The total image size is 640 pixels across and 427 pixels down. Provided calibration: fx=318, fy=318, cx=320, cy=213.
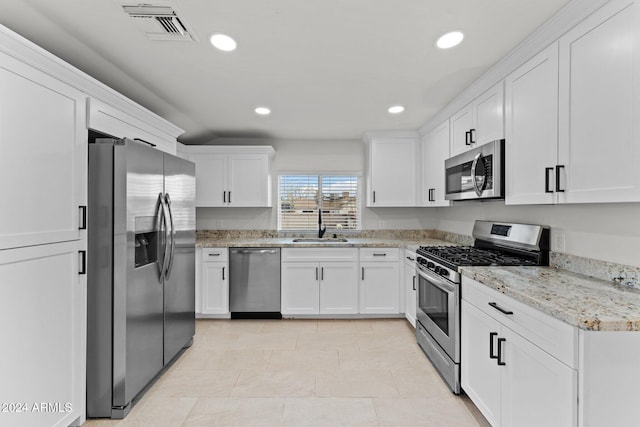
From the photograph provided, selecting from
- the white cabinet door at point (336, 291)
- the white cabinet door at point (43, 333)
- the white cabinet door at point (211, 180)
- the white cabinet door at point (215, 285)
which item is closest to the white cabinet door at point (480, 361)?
the white cabinet door at point (336, 291)

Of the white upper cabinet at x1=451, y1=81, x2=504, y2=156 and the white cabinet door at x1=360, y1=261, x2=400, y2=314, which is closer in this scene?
the white upper cabinet at x1=451, y1=81, x2=504, y2=156

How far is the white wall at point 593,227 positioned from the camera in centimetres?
167

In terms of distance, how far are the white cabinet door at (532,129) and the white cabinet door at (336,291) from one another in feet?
6.92

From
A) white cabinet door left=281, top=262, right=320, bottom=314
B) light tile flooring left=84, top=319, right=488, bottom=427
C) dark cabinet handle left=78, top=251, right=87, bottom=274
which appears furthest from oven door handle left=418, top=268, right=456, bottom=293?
dark cabinet handle left=78, top=251, right=87, bottom=274

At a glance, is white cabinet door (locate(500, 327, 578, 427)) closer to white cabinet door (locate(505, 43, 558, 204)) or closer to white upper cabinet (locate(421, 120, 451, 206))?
white cabinet door (locate(505, 43, 558, 204))

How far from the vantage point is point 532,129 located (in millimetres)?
1962

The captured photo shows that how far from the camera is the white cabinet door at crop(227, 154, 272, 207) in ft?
13.9

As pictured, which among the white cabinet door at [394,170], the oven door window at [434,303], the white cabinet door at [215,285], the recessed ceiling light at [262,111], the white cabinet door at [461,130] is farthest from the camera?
the white cabinet door at [394,170]

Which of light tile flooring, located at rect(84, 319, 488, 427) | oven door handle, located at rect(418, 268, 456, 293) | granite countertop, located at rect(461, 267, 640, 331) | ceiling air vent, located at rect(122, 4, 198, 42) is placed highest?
ceiling air vent, located at rect(122, 4, 198, 42)

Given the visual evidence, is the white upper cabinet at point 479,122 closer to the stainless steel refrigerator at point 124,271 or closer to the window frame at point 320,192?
the window frame at point 320,192

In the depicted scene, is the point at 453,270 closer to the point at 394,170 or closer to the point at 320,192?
the point at 394,170

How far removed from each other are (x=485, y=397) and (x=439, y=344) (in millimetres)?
683

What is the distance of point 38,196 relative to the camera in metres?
1.68

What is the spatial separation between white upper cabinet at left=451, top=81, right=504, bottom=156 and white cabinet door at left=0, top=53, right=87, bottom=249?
281cm
